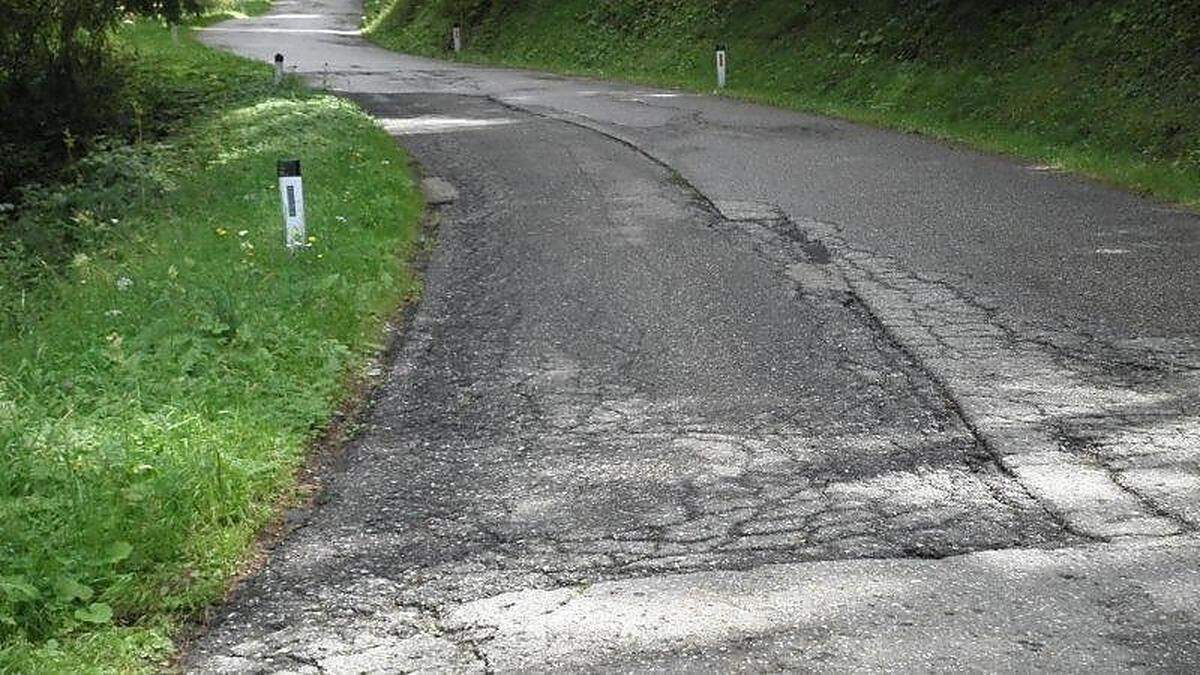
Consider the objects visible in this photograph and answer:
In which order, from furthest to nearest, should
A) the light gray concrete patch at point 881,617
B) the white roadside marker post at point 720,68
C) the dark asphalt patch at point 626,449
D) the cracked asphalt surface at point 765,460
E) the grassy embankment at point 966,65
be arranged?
1. the white roadside marker post at point 720,68
2. the grassy embankment at point 966,65
3. the dark asphalt patch at point 626,449
4. the cracked asphalt surface at point 765,460
5. the light gray concrete patch at point 881,617

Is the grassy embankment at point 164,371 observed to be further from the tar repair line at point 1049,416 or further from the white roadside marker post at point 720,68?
the white roadside marker post at point 720,68

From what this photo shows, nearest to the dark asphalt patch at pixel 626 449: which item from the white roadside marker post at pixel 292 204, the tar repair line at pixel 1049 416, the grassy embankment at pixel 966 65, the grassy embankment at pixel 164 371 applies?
the tar repair line at pixel 1049 416

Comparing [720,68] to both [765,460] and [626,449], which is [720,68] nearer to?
[626,449]

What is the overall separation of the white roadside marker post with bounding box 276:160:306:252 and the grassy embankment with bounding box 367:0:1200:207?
7857 mm

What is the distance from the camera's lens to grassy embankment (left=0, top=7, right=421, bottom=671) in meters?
4.75

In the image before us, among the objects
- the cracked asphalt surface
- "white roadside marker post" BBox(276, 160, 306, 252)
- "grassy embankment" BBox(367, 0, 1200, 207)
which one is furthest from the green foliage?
"grassy embankment" BBox(367, 0, 1200, 207)

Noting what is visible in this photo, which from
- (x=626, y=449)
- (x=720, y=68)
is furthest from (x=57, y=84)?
(x=626, y=449)

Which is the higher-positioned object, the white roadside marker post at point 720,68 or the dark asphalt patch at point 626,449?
the white roadside marker post at point 720,68

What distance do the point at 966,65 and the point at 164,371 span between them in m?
15.4

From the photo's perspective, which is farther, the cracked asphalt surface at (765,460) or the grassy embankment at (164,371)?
the grassy embankment at (164,371)

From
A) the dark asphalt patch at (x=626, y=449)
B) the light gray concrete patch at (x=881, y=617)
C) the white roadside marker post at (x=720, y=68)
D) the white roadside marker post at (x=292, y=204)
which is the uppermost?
the white roadside marker post at (x=720, y=68)

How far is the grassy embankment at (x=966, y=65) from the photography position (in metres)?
15.0

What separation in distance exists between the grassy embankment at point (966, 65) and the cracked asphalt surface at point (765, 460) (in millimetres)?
3633

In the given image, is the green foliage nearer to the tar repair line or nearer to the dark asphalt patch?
the dark asphalt patch
